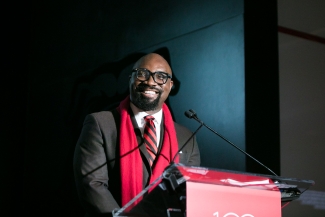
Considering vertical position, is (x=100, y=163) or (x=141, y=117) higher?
(x=141, y=117)

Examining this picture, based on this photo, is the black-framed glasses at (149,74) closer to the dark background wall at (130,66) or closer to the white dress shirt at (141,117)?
the white dress shirt at (141,117)

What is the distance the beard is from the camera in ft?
7.27

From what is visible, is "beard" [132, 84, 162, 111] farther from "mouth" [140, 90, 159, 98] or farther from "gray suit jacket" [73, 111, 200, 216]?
"gray suit jacket" [73, 111, 200, 216]

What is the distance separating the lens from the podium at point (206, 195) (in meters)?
1.39

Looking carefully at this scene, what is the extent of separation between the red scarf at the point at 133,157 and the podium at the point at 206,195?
593 mm

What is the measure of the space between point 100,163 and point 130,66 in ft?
6.38

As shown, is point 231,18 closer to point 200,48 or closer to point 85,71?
point 200,48

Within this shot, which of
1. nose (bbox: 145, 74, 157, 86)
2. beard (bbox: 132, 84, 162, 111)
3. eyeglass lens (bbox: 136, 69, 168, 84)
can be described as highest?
eyeglass lens (bbox: 136, 69, 168, 84)

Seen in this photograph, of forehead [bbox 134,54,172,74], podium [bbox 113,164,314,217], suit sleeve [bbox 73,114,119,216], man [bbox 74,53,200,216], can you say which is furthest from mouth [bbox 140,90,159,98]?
podium [bbox 113,164,314,217]

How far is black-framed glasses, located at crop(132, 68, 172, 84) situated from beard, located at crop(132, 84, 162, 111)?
38mm

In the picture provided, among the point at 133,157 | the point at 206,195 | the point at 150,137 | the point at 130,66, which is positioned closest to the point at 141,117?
the point at 150,137

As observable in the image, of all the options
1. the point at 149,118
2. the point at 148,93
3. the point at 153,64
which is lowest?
the point at 149,118

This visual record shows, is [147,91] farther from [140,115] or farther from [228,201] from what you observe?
[228,201]

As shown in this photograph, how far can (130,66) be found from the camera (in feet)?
12.9
